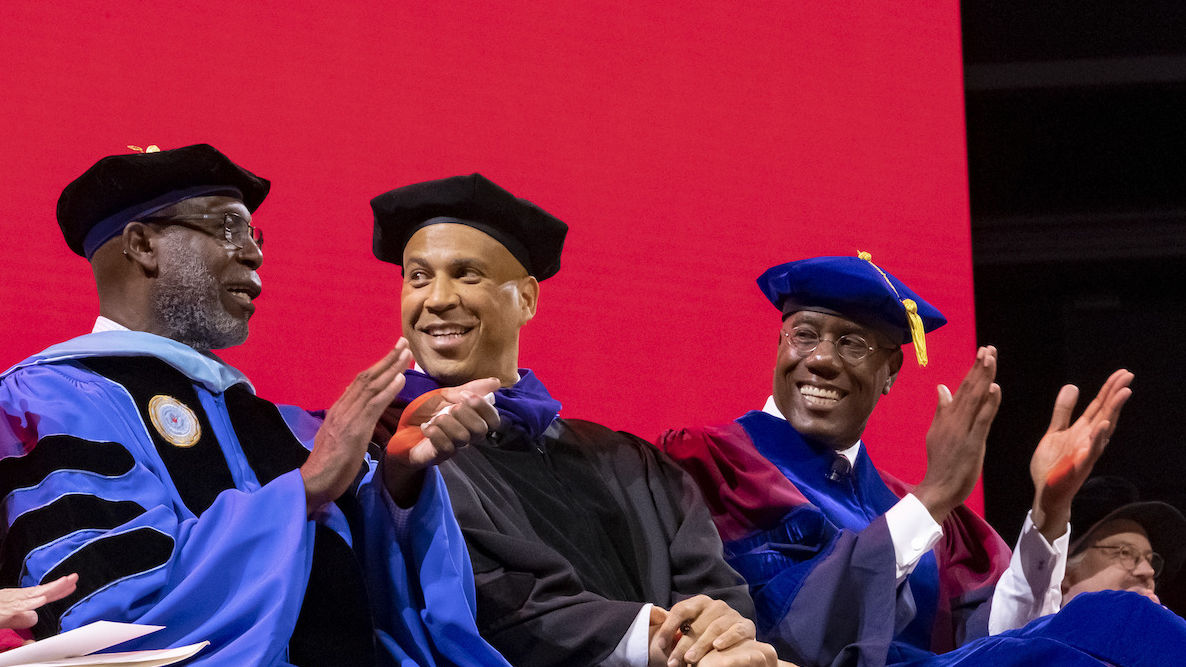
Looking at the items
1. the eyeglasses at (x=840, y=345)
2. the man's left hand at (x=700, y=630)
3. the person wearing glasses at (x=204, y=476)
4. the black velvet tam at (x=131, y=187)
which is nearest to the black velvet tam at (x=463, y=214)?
the person wearing glasses at (x=204, y=476)

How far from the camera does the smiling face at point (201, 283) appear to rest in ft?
9.62

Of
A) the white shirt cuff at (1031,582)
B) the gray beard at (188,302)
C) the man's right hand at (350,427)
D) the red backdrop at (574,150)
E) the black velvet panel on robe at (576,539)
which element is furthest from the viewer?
the red backdrop at (574,150)

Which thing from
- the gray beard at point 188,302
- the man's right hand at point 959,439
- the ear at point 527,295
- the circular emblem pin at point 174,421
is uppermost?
the gray beard at point 188,302

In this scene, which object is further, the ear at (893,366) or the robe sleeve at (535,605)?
the ear at (893,366)

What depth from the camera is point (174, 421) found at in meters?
2.68

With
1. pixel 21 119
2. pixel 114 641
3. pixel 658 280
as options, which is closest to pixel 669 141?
Result: pixel 658 280

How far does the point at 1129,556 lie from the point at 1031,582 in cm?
79

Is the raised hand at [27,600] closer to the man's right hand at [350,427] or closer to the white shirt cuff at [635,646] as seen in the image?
the man's right hand at [350,427]

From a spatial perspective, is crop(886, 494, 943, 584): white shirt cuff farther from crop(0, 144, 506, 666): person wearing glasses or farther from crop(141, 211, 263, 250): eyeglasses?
crop(141, 211, 263, 250): eyeglasses

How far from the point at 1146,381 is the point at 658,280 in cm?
245

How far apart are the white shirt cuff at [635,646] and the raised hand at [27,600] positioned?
0.96 m

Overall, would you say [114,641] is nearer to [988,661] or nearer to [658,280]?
[988,661]

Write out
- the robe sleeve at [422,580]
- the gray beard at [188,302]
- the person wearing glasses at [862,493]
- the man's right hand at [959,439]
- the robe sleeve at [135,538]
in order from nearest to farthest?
the robe sleeve at [135,538], the robe sleeve at [422,580], the gray beard at [188,302], the person wearing glasses at [862,493], the man's right hand at [959,439]

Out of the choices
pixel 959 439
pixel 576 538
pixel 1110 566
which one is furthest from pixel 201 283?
pixel 1110 566
